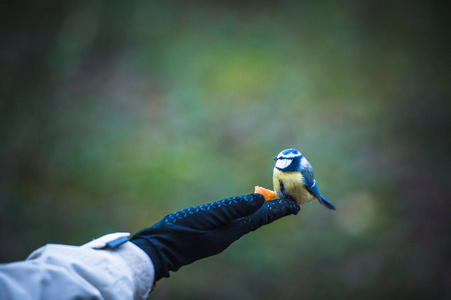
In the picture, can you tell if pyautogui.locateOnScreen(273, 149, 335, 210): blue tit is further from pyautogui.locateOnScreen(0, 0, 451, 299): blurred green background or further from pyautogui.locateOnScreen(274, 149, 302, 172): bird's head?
pyautogui.locateOnScreen(0, 0, 451, 299): blurred green background

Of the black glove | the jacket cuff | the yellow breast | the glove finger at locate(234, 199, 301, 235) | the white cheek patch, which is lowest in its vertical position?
the jacket cuff

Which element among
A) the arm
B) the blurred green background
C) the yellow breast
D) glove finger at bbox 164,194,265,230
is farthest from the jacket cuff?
the blurred green background

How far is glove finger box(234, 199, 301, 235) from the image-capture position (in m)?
1.10

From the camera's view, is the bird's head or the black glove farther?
the bird's head

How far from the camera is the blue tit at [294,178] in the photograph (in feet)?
4.34

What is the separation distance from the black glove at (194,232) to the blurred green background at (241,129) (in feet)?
4.47

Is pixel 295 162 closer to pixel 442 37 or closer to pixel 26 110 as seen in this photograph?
pixel 442 37

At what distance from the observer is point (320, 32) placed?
2.55 m

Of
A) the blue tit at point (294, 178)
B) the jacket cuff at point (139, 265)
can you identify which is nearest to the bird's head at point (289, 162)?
the blue tit at point (294, 178)

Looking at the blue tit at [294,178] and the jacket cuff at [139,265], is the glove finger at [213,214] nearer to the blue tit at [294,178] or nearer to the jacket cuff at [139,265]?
the jacket cuff at [139,265]

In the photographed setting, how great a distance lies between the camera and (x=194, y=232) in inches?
37.1

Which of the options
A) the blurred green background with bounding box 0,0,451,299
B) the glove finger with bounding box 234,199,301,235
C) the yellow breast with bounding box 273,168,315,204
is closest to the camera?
the glove finger with bounding box 234,199,301,235

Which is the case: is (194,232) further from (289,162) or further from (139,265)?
(289,162)

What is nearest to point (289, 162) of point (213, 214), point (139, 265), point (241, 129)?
point (213, 214)
